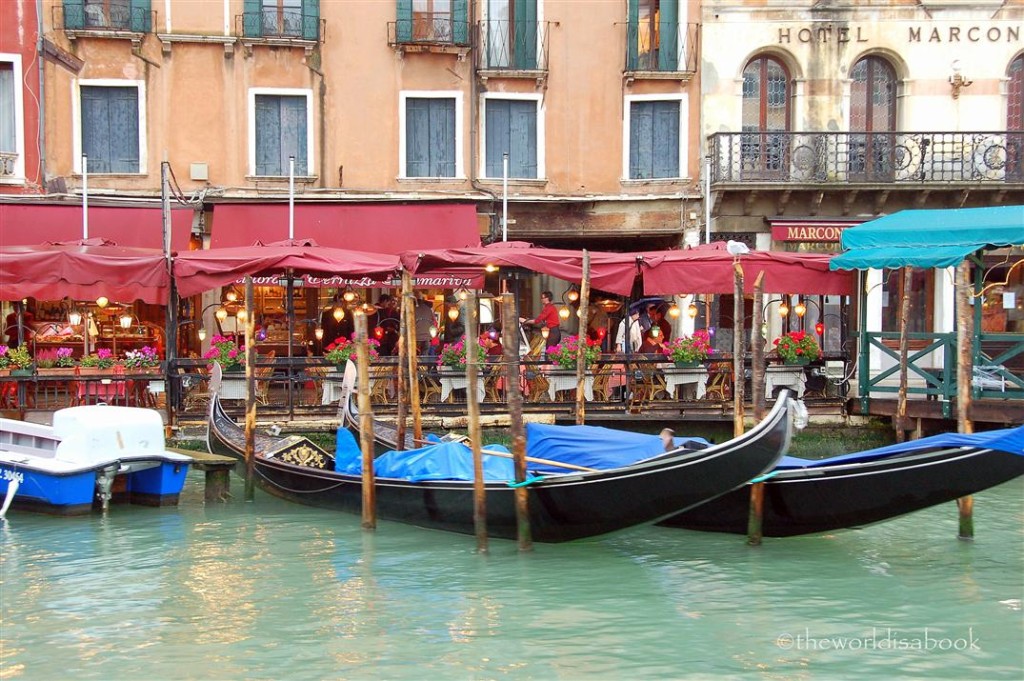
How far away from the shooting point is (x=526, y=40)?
19.0m

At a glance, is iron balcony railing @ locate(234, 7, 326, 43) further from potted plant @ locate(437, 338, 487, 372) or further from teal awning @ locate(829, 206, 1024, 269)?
teal awning @ locate(829, 206, 1024, 269)

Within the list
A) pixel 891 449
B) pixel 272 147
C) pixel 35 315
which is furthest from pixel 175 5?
pixel 891 449

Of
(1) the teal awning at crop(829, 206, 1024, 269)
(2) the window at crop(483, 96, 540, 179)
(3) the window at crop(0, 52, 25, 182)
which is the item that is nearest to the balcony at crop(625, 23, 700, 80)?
(2) the window at crop(483, 96, 540, 179)

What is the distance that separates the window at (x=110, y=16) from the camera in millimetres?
17750

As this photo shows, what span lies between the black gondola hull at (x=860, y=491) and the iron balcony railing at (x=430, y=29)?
10775 millimetres

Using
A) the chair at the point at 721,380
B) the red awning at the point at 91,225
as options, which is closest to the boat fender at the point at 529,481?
the chair at the point at 721,380

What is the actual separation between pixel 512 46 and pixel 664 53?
8.21 feet

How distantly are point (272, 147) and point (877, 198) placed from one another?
9.77m

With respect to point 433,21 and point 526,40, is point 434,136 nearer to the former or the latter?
point 433,21

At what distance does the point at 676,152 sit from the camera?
63.0 feet

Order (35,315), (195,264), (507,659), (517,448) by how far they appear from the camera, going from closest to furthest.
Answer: (507,659)
(517,448)
(195,264)
(35,315)

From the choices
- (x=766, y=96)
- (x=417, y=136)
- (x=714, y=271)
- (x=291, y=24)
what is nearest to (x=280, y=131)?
(x=291, y=24)

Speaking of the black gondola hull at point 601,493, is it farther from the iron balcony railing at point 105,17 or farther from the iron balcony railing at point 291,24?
the iron balcony railing at point 105,17

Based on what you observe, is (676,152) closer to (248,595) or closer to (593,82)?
(593,82)
